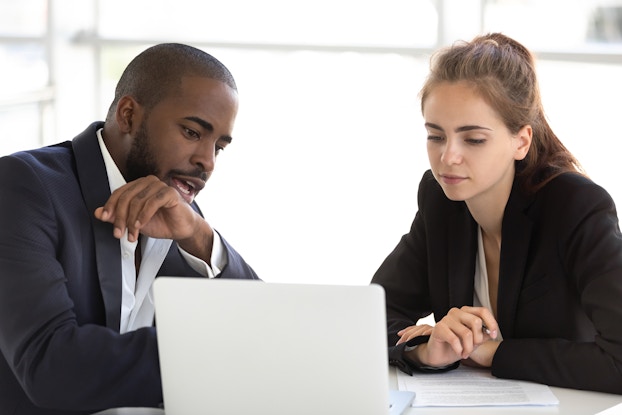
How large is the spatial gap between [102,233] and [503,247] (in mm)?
892

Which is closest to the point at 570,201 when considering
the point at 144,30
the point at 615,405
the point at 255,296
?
the point at 615,405

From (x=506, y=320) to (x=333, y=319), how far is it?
34.0 inches

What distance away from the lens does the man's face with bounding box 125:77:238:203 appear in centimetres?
232

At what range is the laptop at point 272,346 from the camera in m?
1.59

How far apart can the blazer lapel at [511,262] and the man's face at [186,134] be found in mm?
674

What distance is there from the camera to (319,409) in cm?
165

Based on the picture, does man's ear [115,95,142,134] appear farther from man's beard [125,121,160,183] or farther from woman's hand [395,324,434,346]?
woman's hand [395,324,434,346]

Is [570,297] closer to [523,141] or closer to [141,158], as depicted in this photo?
[523,141]

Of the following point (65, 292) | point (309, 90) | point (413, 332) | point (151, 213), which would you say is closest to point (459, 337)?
point (413, 332)

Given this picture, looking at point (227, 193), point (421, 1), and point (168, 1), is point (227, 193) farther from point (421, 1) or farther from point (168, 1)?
point (421, 1)

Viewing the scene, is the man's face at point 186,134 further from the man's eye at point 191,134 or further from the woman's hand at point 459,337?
the woman's hand at point 459,337

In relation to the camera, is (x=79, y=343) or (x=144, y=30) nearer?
(x=79, y=343)

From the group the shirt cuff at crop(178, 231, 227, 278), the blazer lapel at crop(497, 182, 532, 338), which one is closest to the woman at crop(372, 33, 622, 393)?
the blazer lapel at crop(497, 182, 532, 338)

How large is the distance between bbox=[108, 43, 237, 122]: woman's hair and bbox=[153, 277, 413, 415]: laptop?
807mm
